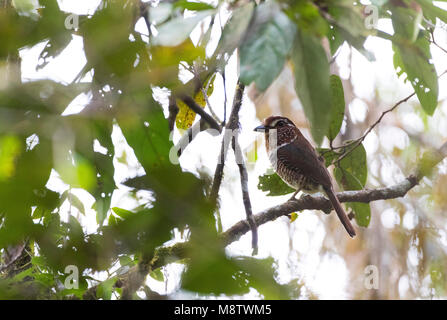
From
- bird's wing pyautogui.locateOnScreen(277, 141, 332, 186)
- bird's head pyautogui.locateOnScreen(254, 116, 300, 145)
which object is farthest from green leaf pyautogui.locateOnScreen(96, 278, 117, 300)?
bird's head pyautogui.locateOnScreen(254, 116, 300, 145)

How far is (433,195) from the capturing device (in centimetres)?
567

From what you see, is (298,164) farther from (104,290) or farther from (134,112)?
(134,112)

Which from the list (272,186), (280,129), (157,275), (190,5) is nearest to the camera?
(190,5)

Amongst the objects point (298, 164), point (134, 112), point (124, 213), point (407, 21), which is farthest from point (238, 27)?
point (298, 164)

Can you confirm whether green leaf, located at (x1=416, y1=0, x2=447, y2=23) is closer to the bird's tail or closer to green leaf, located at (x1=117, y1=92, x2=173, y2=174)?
green leaf, located at (x1=117, y1=92, x2=173, y2=174)

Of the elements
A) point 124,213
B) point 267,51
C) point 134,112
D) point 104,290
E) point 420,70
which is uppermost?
point 420,70

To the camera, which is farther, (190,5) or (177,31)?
(190,5)

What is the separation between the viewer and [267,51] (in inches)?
35.6

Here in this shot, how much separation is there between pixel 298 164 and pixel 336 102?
3.71 ft

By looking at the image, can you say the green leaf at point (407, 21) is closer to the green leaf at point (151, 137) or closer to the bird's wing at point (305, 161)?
the green leaf at point (151, 137)

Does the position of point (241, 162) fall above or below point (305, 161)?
below

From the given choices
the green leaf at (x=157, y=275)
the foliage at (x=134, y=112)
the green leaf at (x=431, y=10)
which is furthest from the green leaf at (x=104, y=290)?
the green leaf at (x=431, y=10)

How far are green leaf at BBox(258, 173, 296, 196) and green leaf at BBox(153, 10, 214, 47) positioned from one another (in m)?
2.11
